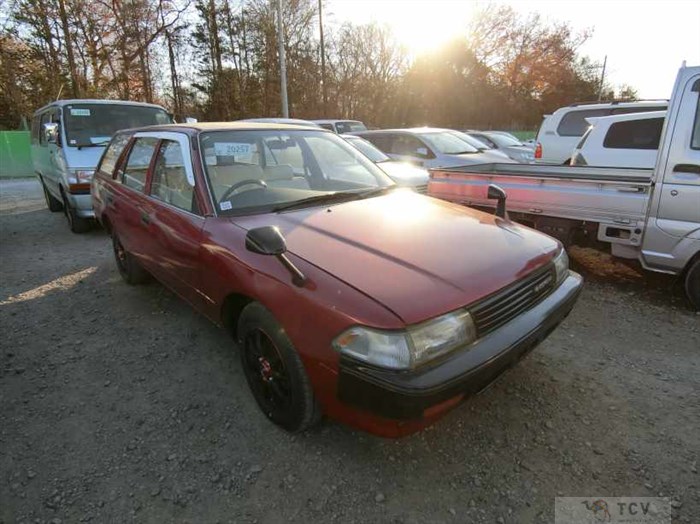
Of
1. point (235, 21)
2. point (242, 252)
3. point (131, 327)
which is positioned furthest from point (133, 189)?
point (235, 21)

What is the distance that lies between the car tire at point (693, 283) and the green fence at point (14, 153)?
20.7 metres

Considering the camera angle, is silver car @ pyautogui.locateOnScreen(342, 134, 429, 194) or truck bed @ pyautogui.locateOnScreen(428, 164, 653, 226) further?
Answer: silver car @ pyautogui.locateOnScreen(342, 134, 429, 194)

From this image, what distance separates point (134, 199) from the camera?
3.64 metres

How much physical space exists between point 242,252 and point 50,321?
2683 mm

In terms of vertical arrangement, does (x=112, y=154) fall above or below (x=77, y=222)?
above

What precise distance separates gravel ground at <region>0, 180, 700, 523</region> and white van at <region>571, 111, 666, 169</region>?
3.18 metres

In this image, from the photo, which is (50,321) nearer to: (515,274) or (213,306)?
(213,306)

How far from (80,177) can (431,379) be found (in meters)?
6.52

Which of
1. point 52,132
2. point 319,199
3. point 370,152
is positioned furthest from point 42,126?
point 319,199

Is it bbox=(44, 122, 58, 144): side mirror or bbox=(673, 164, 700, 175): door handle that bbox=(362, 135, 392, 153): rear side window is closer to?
bbox=(44, 122, 58, 144): side mirror

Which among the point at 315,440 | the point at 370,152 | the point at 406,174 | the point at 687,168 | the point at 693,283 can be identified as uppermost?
the point at 370,152

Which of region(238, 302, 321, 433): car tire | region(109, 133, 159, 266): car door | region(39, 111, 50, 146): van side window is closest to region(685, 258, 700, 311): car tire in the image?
region(238, 302, 321, 433): car tire

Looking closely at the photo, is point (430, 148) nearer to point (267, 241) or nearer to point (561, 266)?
point (561, 266)

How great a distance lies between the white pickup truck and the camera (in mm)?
3506
